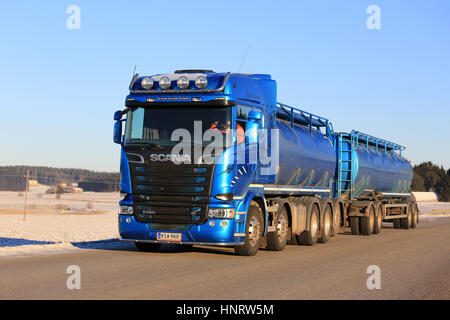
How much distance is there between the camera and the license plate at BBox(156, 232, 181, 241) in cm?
1333

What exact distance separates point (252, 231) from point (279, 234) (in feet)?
6.39

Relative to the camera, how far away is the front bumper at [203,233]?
43.1 ft

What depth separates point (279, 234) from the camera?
52.5 ft

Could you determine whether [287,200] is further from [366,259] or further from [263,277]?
[263,277]

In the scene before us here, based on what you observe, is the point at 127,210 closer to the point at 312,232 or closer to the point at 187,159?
the point at 187,159

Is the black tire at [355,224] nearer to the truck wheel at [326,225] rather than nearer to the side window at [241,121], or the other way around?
the truck wheel at [326,225]

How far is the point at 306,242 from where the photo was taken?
59.2ft

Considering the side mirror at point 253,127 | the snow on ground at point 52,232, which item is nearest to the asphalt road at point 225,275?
the side mirror at point 253,127

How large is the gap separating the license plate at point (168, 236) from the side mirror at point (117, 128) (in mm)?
2200

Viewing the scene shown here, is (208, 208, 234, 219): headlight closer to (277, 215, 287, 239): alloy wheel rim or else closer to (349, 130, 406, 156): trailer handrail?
(277, 215, 287, 239): alloy wheel rim

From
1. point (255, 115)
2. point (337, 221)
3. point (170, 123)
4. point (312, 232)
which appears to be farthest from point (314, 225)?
point (170, 123)

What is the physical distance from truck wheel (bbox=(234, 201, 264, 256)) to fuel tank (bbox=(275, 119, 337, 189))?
147 cm

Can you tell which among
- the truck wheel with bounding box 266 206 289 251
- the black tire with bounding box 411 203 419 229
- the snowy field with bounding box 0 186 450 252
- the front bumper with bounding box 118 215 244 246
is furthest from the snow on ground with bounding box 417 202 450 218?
the front bumper with bounding box 118 215 244 246
